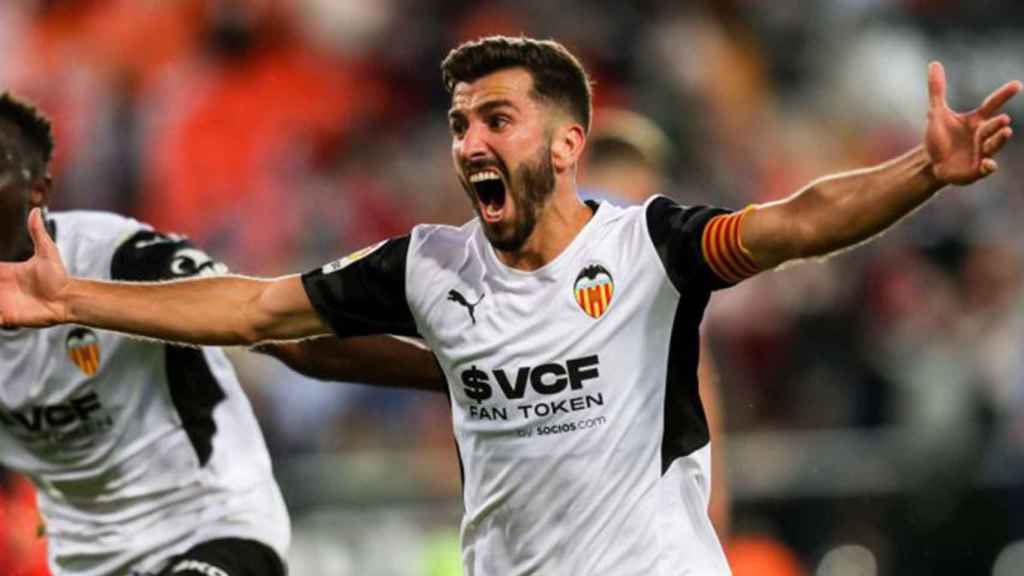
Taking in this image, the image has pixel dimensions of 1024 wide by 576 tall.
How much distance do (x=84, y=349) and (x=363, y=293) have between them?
46.5 inches

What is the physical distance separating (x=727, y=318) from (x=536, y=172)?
6672 mm

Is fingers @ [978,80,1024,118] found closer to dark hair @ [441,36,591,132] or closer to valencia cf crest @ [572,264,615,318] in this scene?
valencia cf crest @ [572,264,615,318]

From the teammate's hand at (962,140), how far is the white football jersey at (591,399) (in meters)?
0.68

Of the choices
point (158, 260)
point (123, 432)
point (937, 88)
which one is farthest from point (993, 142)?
point (123, 432)

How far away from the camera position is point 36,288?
4906 millimetres

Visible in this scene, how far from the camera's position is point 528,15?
1296cm

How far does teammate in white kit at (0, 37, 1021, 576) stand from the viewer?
473 cm

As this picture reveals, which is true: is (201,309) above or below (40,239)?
below

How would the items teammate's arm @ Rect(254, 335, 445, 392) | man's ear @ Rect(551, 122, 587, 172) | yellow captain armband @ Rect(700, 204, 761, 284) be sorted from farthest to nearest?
teammate's arm @ Rect(254, 335, 445, 392), man's ear @ Rect(551, 122, 587, 172), yellow captain armband @ Rect(700, 204, 761, 284)

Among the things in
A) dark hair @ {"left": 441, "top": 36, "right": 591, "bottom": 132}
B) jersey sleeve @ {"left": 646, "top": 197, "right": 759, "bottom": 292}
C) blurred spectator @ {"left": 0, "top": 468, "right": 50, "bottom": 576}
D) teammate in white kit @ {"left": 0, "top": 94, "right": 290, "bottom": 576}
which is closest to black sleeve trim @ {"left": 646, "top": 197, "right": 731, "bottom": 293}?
jersey sleeve @ {"left": 646, "top": 197, "right": 759, "bottom": 292}

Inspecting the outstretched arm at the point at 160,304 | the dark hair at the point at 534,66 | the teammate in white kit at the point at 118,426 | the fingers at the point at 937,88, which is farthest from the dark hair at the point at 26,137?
the fingers at the point at 937,88

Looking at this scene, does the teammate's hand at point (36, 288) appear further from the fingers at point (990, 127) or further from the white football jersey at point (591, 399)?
the fingers at point (990, 127)

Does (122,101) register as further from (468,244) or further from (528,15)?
(468,244)

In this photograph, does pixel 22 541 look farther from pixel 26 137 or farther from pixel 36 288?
pixel 36 288
